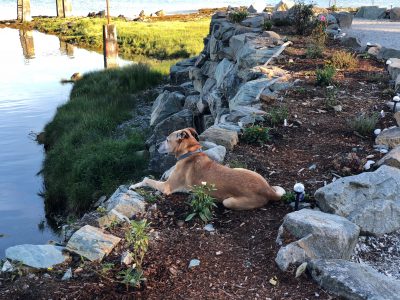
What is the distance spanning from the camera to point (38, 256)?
4.95m

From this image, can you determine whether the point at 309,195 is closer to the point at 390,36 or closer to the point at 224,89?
the point at 224,89

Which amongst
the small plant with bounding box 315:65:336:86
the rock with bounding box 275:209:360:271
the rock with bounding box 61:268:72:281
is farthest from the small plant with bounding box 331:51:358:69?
the rock with bounding box 61:268:72:281

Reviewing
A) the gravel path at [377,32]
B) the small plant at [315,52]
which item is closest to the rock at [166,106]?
the small plant at [315,52]

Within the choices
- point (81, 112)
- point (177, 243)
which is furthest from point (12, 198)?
point (177, 243)

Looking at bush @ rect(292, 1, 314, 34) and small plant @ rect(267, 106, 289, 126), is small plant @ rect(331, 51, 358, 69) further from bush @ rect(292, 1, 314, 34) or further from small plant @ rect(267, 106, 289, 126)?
small plant @ rect(267, 106, 289, 126)

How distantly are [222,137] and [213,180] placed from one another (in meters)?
1.88

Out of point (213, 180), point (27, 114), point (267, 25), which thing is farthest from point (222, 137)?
point (27, 114)

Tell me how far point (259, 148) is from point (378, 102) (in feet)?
11.5

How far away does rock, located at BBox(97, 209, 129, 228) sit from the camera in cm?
560

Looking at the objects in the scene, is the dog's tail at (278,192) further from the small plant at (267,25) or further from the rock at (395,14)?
the rock at (395,14)

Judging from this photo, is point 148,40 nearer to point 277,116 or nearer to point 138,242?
point 277,116

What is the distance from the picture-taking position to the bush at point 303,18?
15680 mm

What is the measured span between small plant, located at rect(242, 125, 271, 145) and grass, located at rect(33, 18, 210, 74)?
609 inches

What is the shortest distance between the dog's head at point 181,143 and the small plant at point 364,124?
313cm
